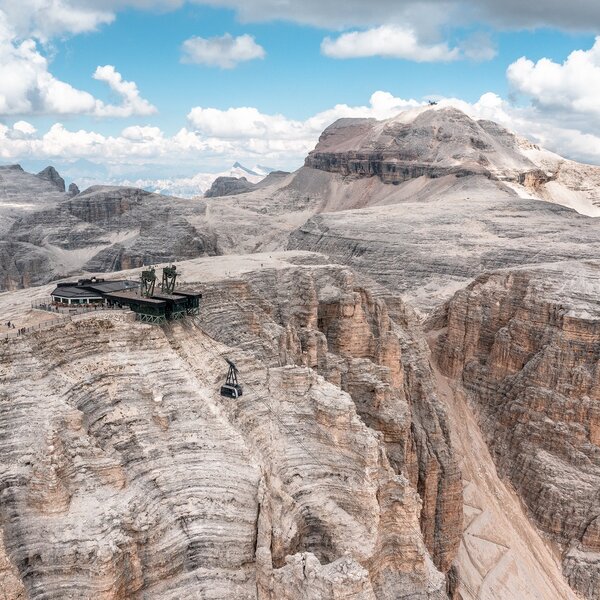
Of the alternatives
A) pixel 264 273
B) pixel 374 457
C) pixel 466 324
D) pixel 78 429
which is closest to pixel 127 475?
pixel 78 429

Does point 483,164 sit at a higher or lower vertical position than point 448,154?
lower

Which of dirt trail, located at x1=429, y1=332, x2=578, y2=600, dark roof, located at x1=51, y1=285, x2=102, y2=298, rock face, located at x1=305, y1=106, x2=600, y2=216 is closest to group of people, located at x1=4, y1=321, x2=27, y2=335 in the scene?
dark roof, located at x1=51, y1=285, x2=102, y2=298

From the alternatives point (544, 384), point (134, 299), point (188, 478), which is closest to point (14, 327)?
point (134, 299)

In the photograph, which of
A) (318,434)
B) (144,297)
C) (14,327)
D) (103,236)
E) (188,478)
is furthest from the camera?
(103,236)

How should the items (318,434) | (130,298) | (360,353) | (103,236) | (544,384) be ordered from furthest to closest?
(103,236), (544,384), (360,353), (130,298), (318,434)

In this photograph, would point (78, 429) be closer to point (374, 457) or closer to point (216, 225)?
point (374, 457)

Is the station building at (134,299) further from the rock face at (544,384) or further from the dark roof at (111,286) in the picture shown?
the rock face at (544,384)

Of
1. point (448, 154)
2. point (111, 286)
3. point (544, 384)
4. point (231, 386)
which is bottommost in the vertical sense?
point (544, 384)

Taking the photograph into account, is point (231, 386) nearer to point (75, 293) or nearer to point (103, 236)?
point (75, 293)
